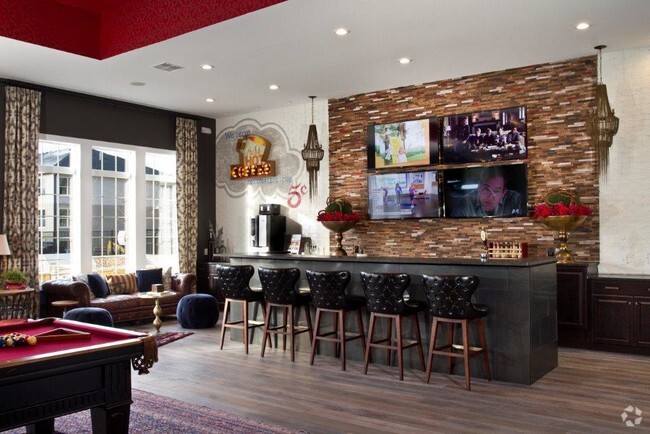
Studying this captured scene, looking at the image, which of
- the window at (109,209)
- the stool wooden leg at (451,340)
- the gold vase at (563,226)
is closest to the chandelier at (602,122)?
the gold vase at (563,226)

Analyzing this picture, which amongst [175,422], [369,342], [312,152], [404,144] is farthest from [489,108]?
[175,422]

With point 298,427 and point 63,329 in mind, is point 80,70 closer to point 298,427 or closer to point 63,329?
point 63,329

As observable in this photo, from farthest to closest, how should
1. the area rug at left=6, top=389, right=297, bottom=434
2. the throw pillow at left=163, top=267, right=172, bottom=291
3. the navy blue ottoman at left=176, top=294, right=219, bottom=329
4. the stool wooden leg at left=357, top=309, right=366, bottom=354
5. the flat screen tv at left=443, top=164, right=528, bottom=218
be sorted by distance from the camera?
the throw pillow at left=163, top=267, right=172, bottom=291 → the navy blue ottoman at left=176, top=294, right=219, bottom=329 → the flat screen tv at left=443, top=164, right=528, bottom=218 → the stool wooden leg at left=357, top=309, right=366, bottom=354 → the area rug at left=6, top=389, right=297, bottom=434

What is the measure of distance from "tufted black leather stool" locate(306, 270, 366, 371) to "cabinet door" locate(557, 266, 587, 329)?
8.81 feet

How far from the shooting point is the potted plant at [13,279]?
25.9 ft

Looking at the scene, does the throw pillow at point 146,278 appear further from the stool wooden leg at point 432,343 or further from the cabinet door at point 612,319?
the cabinet door at point 612,319

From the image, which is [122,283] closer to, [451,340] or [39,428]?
[39,428]

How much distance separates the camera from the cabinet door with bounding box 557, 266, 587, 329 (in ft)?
23.6

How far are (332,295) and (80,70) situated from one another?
4.84m

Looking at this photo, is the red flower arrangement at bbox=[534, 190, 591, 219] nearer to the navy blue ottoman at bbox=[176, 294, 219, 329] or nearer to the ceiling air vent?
the navy blue ottoman at bbox=[176, 294, 219, 329]

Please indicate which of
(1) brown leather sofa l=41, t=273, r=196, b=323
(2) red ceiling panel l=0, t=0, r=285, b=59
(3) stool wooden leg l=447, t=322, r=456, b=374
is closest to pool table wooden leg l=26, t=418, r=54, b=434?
(3) stool wooden leg l=447, t=322, r=456, b=374

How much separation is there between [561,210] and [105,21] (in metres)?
6.17

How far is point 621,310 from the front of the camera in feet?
23.0

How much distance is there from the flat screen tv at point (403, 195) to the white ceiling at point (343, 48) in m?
1.45
